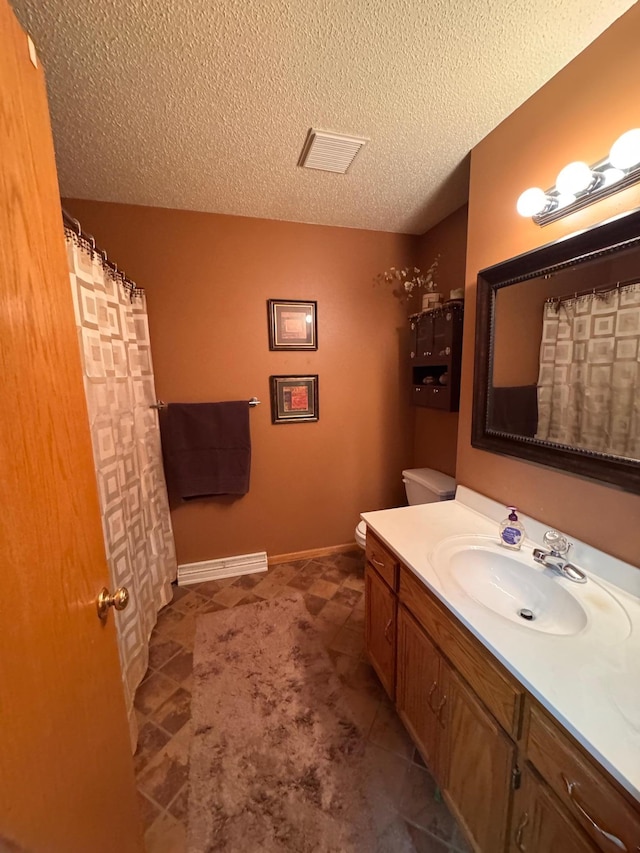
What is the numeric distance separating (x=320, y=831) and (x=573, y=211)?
7.08 ft

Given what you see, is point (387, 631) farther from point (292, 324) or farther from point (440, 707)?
point (292, 324)

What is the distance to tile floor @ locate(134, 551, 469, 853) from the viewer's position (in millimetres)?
1073

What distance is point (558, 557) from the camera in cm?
108

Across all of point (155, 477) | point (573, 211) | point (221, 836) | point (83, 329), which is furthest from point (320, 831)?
point (573, 211)

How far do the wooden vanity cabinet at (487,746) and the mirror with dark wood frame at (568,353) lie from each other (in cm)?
66

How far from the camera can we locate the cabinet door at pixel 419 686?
1.06m

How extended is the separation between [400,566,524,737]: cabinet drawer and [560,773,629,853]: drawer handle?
0.39 feet

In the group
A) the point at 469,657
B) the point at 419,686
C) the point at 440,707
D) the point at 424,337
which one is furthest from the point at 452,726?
the point at 424,337

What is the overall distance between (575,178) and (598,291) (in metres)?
0.35

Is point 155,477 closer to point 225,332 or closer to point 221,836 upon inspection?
point 225,332

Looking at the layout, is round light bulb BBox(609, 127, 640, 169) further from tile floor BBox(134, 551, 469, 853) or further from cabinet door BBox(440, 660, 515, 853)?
tile floor BBox(134, 551, 469, 853)

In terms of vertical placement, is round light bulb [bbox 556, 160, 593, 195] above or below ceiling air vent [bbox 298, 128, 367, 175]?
below

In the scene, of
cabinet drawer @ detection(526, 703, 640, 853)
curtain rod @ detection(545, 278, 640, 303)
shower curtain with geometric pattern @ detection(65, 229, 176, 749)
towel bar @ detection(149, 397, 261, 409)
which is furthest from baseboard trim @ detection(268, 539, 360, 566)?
curtain rod @ detection(545, 278, 640, 303)

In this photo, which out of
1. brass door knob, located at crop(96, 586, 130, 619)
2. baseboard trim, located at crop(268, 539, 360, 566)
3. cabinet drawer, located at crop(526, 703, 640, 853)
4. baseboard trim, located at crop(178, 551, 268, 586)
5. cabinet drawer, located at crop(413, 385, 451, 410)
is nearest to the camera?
cabinet drawer, located at crop(526, 703, 640, 853)
